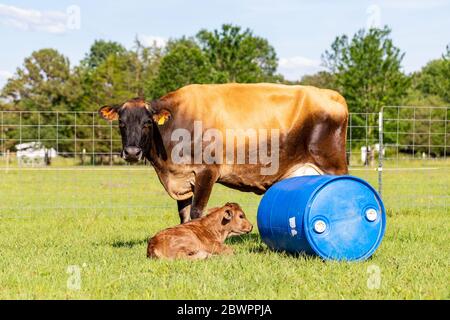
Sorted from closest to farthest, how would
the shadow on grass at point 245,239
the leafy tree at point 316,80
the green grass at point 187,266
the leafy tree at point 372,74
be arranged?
1. the green grass at point 187,266
2. the shadow on grass at point 245,239
3. the leafy tree at point 372,74
4. the leafy tree at point 316,80

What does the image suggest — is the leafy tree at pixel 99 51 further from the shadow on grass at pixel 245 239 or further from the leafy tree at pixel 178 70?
the shadow on grass at pixel 245 239

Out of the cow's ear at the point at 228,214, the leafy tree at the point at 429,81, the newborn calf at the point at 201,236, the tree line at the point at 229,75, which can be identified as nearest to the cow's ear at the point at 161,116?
the newborn calf at the point at 201,236

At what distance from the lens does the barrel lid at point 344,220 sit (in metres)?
7.58

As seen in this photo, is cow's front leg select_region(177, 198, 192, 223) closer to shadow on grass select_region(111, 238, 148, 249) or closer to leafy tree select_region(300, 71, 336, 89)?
shadow on grass select_region(111, 238, 148, 249)

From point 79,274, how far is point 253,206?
9.15m

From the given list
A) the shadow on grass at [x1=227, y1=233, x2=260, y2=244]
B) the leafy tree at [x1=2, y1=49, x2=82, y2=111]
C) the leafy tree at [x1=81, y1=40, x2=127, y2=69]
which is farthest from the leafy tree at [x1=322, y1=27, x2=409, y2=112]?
the leafy tree at [x1=81, y1=40, x2=127, y2=69]

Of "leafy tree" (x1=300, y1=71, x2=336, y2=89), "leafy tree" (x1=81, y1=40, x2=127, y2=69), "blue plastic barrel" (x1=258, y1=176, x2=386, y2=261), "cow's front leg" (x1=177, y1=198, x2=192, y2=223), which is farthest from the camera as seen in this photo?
"leafy tree" (x1=81, y1=40, x2=127, y2=69)

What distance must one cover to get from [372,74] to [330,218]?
39.5 meters

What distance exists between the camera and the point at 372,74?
149 feet

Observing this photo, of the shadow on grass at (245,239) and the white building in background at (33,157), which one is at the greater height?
the white building in background at (33,157)

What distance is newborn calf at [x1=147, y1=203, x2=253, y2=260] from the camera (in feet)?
25.6

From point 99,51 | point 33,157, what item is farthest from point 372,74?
point 99,51

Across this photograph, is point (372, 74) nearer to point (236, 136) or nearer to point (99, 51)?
point (236, 136)

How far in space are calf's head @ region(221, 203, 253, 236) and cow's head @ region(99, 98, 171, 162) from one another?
1.46 meters
